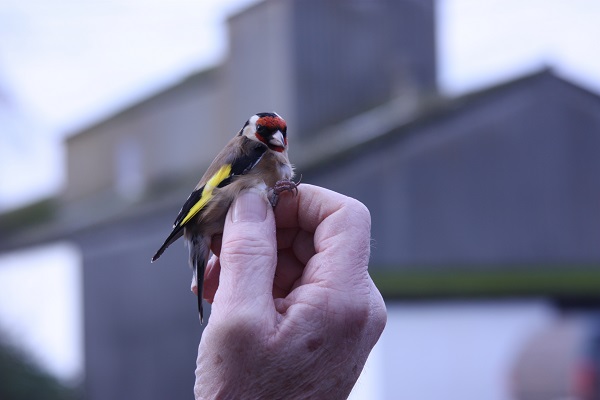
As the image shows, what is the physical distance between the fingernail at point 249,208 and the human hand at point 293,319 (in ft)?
0.13

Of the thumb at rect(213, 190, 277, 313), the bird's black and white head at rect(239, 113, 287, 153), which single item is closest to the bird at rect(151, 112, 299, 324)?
the bird's black and white head at rect(239, 113, 287, 153)

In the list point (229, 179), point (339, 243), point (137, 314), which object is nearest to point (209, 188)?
point (229, 179)

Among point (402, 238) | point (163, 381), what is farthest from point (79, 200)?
point (402, 238)

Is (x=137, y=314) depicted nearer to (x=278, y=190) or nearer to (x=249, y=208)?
(x=278, y=190)

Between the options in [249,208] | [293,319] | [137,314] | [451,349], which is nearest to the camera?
[293,319]

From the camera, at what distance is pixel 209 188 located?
3234 mm

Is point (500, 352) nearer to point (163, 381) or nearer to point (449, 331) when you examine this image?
point (449, 331)

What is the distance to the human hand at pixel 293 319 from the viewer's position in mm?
1995

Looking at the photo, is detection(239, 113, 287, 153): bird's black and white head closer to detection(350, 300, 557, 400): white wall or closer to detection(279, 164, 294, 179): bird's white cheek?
detection(279, 164, 294, 179): bird's white cheek

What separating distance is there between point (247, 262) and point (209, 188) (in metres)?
1.20

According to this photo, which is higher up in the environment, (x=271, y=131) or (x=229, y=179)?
(x=271, y=131)

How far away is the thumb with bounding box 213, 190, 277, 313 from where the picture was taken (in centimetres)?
200

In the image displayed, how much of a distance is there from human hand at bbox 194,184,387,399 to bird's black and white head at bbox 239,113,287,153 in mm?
1056

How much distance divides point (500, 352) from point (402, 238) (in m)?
3.22
